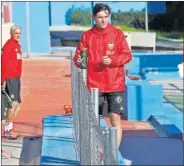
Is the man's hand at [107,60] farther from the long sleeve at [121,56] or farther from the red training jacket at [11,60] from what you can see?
the red training jacket at [11,60]

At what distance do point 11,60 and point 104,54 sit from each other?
2.39 metres

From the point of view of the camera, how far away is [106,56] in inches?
225

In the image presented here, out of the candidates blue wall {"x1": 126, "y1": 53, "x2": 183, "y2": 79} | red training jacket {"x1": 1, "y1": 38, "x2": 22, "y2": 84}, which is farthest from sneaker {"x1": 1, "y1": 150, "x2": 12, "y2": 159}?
blue wall {"x1": 126, "y1": 53, "x2": 183, "y2": 79}

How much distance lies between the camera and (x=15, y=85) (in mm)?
8039

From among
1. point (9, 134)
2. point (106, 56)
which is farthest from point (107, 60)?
point (9, 134)

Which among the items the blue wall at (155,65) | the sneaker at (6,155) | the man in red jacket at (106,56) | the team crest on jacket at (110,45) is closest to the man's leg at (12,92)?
the sneaker at (6,155)

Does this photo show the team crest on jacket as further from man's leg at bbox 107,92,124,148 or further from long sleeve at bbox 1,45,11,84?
long sleeve at bbox 1,45,11,84

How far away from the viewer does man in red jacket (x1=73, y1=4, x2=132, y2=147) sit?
5.77 m

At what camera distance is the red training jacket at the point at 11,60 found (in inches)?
310

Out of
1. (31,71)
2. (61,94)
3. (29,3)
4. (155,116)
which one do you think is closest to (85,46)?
(155,116)

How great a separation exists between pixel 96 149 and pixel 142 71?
15398 millimetres

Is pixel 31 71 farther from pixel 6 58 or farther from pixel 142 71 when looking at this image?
pixel 6 58

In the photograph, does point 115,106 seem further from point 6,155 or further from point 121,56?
point 6,155

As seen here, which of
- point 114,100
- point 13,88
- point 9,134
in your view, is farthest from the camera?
point 9,134
